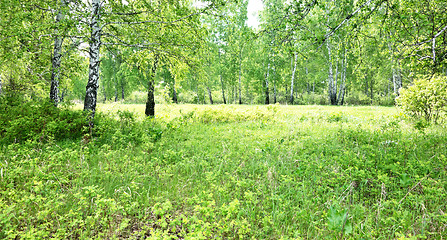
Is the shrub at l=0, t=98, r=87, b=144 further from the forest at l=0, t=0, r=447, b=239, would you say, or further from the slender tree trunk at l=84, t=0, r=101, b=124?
Answer: the slender tree trunk at l=84, t=0, r=101, b=124

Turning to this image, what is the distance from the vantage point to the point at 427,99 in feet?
19.9

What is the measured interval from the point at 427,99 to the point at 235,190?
7.16 m

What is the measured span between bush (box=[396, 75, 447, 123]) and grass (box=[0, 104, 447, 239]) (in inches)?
39.7

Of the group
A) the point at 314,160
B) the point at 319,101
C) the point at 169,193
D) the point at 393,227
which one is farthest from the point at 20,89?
the point at 319,101

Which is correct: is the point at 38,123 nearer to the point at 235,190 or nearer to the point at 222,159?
the point at 222,159

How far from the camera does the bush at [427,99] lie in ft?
19.1

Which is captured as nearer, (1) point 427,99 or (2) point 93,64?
(2) point 93,64

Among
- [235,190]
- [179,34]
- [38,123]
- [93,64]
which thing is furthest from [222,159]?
[93,64]

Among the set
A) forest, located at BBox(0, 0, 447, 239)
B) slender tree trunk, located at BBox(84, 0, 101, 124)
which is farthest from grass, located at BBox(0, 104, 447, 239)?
slender tree trunk, located at BBox(84, 0, 101, 124)

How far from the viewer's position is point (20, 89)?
9.23 metres

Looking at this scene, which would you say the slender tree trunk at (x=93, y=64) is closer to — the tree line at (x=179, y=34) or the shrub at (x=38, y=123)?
the tree line at (x=179, y=34)

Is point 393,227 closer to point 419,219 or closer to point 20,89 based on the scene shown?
point 419,219

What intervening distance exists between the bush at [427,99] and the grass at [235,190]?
1.01m

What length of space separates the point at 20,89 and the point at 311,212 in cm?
1304
